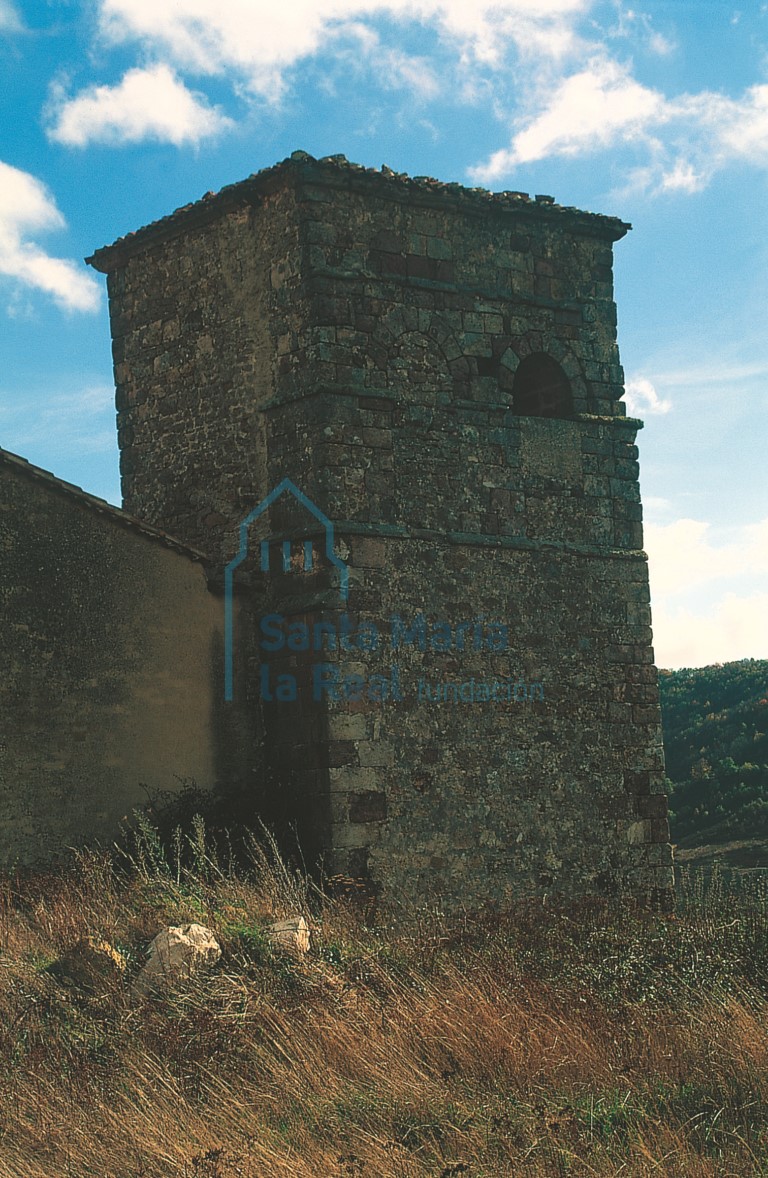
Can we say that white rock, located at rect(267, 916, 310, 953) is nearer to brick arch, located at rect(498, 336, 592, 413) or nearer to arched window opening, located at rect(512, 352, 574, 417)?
brick arch, located at rect(498, 336, 592, 413)

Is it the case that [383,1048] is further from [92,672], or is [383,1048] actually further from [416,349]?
[416,349]

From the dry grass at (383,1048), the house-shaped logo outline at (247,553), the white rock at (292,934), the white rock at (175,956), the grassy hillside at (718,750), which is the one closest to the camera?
the dry grass at (383,1048)

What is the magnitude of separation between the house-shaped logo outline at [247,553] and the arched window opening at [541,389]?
2441mm

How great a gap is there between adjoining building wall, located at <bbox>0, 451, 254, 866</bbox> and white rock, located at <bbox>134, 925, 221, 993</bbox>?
7.76ft

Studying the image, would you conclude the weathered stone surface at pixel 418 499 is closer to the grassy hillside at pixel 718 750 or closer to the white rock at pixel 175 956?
the white rock at pixel 175 956

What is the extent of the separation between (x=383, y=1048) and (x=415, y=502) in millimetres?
5390

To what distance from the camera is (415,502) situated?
1091 cm

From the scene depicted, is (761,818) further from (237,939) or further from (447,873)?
(237,939)

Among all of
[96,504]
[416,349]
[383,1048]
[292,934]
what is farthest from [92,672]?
[383,1048]

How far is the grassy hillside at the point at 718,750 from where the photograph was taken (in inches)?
862

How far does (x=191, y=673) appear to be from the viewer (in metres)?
10.7

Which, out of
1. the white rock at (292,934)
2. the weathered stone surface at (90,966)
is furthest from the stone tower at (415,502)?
the weathered stone surface at (90,966)

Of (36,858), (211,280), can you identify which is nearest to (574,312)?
(211,280)

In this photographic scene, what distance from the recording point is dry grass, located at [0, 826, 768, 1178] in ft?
17.8
